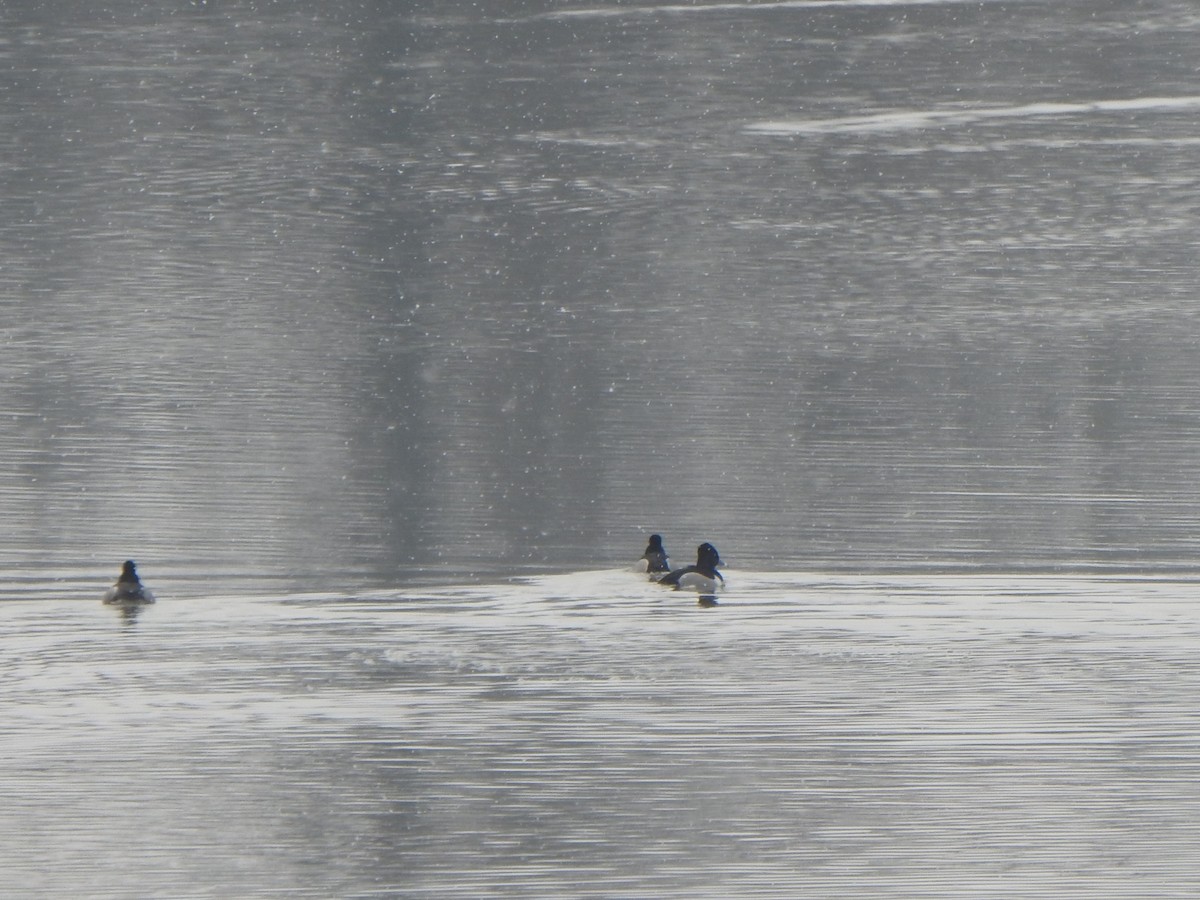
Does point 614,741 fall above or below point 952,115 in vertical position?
below

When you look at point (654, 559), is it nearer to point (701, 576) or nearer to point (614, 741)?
point (701, 576)

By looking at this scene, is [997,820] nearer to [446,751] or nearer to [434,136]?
[446,751]

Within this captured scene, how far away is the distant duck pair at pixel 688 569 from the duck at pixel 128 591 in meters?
2.85

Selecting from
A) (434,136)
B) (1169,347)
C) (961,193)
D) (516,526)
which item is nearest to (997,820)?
(516,526)

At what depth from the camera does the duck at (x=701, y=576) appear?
47.3 feet

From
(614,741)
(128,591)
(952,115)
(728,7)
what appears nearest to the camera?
(614,741)

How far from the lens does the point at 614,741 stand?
1151 cm

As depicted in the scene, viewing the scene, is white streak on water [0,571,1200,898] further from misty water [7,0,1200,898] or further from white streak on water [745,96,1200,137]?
white streak on water [745,96,1200,137]

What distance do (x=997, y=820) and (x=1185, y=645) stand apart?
319cm

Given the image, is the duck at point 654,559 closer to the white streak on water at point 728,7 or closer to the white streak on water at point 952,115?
the white streak on water at point 952,115

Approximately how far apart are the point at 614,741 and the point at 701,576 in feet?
10.3

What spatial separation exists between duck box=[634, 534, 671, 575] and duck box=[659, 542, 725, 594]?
207 millimetres

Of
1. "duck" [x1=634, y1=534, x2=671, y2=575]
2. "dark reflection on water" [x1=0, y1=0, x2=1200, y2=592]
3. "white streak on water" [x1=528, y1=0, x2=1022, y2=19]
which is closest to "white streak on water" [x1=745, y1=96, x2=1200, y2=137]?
"dark reflection on water" [x1=0, y1=0, x2=1200, y2=592]

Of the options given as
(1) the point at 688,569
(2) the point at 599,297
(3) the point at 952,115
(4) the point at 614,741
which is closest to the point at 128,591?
(1) the point at 688,569
